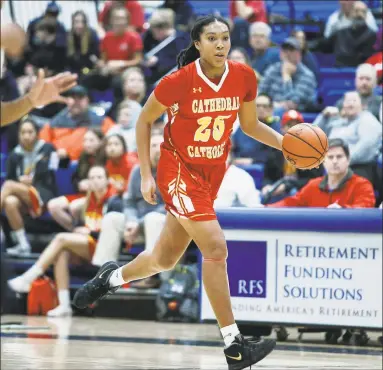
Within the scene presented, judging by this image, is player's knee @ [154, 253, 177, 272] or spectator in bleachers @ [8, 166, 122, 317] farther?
spectator in bleachers @ [8, 166, 122, 317]

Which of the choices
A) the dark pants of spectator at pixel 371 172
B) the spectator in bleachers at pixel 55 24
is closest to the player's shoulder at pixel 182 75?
the dark pants of spectator at pixel 371 172

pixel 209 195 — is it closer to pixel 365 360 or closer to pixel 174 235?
pixel 174 235

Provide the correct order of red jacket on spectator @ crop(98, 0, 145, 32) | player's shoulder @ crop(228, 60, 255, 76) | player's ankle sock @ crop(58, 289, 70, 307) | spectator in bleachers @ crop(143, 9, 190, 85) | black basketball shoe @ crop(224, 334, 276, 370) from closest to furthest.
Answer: black basketball shoe @ crop(224, 334, 276, 370)
player's shoulder @ crop(228, 60, 255, 76)
player's ankle sock @ crop(58, 289, 70, 307)
spectator in bleachers @ crop(143, 9, 190, 85)
red jacket on spectator @ crop(98, 0, 145, 32)

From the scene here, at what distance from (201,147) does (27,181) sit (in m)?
5.75

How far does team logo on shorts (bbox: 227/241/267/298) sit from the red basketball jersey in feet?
8.29

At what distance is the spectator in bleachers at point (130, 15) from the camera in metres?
15.3

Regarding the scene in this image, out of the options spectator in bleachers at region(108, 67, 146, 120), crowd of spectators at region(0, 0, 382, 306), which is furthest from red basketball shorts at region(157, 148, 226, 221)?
spectator in bleachers at region(108, 67, 146, 120)

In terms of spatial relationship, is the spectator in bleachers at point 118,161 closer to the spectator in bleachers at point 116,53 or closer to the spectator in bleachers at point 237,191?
the spectator in bleachers at point 237,191

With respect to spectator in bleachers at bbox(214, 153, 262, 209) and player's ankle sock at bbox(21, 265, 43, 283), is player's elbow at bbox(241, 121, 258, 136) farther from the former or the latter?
player's ankle sock at bbox(21, 265, 43, 283)

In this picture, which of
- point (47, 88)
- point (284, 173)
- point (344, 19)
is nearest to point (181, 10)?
point (344, 19)

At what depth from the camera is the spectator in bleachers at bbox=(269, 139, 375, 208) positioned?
929 cm

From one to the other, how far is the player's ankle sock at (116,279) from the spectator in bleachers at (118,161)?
4383mm

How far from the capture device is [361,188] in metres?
9.30

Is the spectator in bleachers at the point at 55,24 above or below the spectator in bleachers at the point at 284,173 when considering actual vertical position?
above
